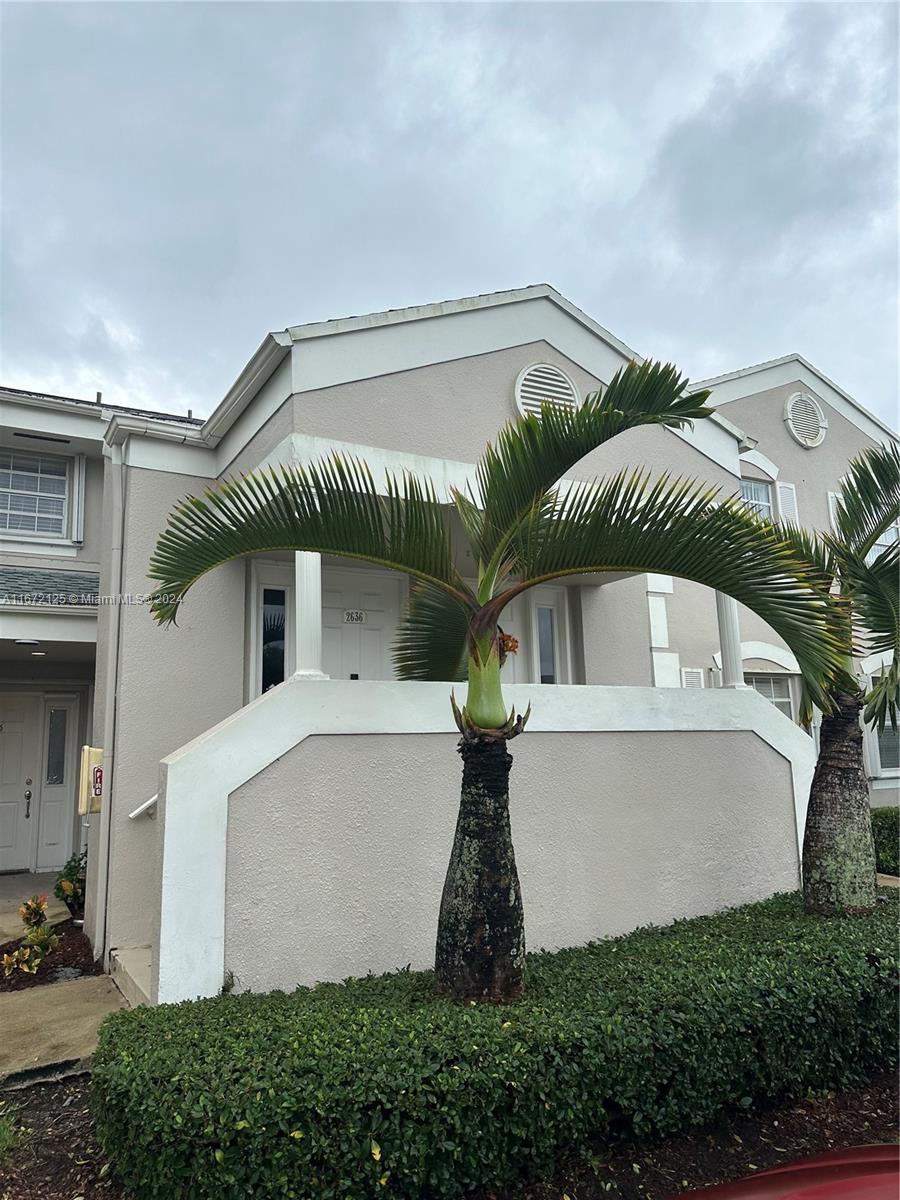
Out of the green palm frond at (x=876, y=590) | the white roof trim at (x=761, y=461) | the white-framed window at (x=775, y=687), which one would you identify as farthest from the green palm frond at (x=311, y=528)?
the white roof trim at (x=761, y=461)

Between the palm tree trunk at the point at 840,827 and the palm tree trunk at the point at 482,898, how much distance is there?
279 centimetres

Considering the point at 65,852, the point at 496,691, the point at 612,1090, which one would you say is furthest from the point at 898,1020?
the point at 65,852

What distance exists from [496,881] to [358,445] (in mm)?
3705

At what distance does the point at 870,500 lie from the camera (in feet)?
20.8

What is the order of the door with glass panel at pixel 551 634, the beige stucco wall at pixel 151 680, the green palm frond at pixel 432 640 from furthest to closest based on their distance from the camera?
the door with glass panel at pixel 551 634 < the beige stucco wall at pixel 151 680 < the green palm frond at pixel 432 640

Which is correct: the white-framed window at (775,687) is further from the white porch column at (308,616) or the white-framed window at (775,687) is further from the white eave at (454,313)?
the white porch column at (308,616)

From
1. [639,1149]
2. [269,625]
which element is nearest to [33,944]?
[269,625]

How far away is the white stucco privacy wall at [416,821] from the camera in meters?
4.59

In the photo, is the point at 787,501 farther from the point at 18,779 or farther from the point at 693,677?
the point at 18,779

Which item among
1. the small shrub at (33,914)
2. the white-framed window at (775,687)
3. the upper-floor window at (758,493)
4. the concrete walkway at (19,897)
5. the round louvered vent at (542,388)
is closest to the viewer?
the small shrub at (33,914)

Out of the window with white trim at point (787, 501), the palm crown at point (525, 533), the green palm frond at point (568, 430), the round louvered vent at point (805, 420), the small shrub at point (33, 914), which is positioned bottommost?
the small shrub at point (33, 914)

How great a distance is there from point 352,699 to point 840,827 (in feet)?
12.3

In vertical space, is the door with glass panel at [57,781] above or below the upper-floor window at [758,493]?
below

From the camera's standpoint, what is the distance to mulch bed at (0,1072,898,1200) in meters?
3.37
